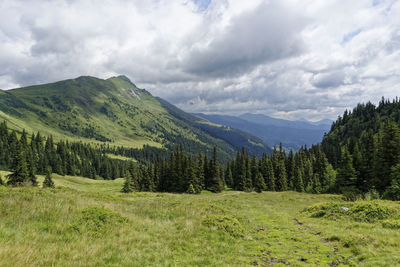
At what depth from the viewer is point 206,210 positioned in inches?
728

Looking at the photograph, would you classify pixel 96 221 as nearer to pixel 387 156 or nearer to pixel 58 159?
pixel 387 156

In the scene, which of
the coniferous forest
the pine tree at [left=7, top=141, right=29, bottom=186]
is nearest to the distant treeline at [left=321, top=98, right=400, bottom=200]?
the coniferous forest

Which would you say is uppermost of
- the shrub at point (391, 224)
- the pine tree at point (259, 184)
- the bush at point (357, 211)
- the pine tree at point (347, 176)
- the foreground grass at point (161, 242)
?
the foreground grass at point (161, 242)

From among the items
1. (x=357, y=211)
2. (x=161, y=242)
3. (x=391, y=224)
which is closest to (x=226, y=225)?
(x=161, y=242)

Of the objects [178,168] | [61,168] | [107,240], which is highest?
[107,240]

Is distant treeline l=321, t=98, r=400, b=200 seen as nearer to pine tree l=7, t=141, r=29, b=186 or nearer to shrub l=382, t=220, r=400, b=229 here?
shrub l=382, t=220, r=400, b=229

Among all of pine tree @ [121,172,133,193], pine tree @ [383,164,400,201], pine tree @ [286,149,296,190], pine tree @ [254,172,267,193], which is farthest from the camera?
pine tree @ [286,149,296,190]

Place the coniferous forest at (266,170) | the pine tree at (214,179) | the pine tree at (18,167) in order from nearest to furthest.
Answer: the coniferous forest at (266,170), the pine tree at (18,167), the pine tree at (214,179)

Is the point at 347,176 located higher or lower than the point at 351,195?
lower

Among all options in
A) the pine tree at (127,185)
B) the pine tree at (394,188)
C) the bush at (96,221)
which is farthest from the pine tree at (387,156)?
the pine tree at (127,185)

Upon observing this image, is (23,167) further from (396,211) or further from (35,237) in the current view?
(396,211)

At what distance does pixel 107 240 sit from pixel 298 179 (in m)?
83.9

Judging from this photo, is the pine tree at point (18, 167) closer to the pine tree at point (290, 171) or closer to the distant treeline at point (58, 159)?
the distant treeline at point (58, 159)

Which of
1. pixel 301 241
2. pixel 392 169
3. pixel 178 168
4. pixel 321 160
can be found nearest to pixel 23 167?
pixel 178 168
